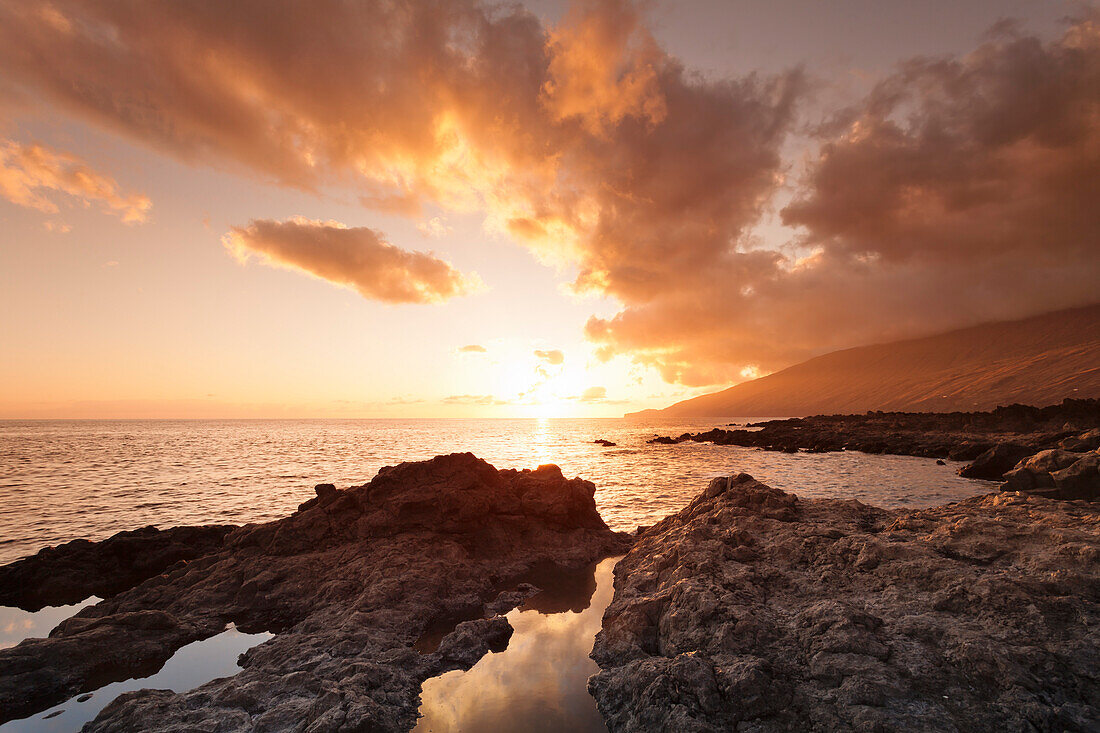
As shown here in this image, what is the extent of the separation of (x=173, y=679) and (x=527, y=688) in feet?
23.5

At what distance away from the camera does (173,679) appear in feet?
28.3

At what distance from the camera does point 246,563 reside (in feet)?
43.2

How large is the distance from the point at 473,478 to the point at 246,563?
749cm

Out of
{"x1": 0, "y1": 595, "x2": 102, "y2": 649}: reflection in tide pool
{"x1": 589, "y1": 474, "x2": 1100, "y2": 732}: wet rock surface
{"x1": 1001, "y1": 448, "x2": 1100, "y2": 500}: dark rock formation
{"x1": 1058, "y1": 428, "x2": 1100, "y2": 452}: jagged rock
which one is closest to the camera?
{"x1": 589, "y1": 474, "x2": 1100, "y2": 732}: wet rock surface

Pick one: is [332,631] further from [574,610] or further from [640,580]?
[640,580]

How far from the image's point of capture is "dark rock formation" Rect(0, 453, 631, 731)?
7.10 m

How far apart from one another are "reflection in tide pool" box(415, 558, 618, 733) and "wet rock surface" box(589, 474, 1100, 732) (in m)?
0.45

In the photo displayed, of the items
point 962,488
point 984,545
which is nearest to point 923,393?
point 962,488

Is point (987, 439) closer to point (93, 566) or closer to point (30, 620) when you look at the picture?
point (93, 566)

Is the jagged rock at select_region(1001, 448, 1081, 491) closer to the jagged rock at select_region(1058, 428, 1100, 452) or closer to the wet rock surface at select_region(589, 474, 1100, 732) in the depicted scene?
the wet rock surface at select_region(589, 474, 1100, 732)

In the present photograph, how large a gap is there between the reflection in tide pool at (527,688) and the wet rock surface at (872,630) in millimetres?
454

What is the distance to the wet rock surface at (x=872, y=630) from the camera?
582cm

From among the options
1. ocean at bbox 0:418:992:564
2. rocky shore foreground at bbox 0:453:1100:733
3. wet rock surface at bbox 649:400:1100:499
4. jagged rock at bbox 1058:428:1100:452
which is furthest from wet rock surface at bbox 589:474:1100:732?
wet rock surface at bbox 649:400:1100:499

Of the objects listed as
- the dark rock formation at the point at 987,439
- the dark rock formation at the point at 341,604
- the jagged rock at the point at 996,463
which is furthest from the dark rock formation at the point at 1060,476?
the jagged rock at the point at 996,463
